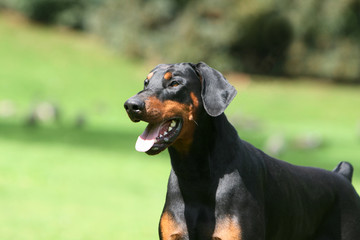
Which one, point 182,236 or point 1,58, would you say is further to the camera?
point 1,58

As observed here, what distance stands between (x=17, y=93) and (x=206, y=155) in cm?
2098

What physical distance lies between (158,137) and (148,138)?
7 centimetres

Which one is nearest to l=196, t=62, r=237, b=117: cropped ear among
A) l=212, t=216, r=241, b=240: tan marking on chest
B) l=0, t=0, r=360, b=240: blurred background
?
l=212, t=216, r=241, b=240: tan marking on chest

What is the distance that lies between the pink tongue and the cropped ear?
13.8 inches

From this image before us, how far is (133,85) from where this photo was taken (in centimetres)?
2755

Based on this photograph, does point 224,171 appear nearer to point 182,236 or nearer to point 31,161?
point 182,236

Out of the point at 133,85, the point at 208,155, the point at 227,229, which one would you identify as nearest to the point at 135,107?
the point at 208,155

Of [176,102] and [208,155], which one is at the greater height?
[176,102]

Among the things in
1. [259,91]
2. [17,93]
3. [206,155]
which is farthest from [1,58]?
[206,155]

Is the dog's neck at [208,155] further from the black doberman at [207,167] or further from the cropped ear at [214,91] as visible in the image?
the cropped ear at [214,91]

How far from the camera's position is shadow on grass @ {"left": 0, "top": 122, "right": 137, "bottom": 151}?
49.9 ft

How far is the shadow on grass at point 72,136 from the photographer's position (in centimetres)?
1522

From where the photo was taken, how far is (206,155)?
416cm

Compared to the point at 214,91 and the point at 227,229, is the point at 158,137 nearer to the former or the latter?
the point at 214,91
